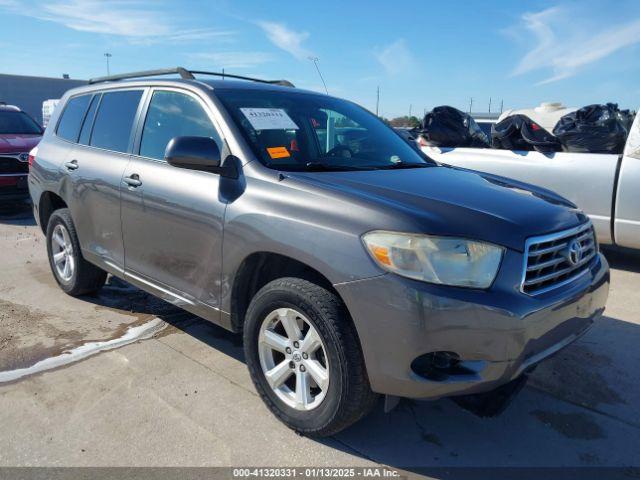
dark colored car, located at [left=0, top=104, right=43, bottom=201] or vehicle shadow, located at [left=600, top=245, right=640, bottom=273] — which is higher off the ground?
dark colored car, located at [left=0, top=104, right=43, bottom=201]

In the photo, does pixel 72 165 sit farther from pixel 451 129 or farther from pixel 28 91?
pixel 28 91

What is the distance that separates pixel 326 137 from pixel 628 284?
3.64 m

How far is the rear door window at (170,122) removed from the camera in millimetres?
3274

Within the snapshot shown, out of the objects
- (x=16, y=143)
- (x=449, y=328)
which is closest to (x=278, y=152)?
(x=449, y=328)

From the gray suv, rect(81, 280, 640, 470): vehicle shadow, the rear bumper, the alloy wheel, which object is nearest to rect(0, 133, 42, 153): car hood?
the rear bumper

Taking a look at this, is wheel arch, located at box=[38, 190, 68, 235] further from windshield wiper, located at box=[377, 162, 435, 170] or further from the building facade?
the building facade

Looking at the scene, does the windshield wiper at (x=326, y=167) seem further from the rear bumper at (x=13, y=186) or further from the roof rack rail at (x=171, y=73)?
the rear bumper at (x=13, y=186)

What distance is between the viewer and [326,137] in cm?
358

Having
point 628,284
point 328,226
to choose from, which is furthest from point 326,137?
point 628,284

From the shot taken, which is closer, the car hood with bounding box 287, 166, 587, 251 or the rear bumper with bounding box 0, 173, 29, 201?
the car hood with bounding box 287, 166, 587, 251

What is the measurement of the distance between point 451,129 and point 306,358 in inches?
202

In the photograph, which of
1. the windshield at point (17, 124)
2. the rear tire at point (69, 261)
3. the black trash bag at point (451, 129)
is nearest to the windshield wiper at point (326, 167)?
the rear tire at point (69, 261)

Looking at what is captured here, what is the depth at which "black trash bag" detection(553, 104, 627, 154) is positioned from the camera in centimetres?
587

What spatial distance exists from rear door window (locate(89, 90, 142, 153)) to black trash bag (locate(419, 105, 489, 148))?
13.9 feet
